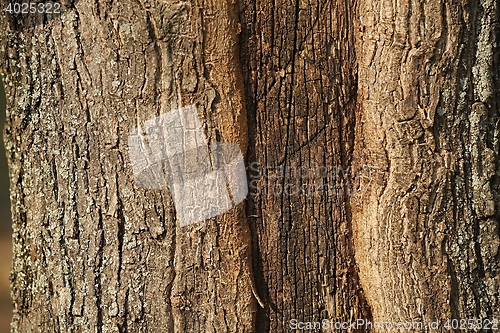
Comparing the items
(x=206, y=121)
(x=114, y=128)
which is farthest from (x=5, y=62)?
(x=206, y=121)

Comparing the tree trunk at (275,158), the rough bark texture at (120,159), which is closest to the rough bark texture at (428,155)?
the tree trunk at (275,158)

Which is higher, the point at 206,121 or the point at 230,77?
the point at 230,77

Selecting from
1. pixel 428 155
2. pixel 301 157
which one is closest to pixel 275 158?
pixel 301 157

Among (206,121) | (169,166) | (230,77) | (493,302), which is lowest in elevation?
(493,302)

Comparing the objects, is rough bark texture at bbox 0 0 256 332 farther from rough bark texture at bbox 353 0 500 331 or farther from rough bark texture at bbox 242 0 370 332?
rough bark texture at bbox 353 0 500 331

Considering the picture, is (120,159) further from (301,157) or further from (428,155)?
(428,155)

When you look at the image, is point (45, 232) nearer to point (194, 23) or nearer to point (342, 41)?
point (194, 23)
